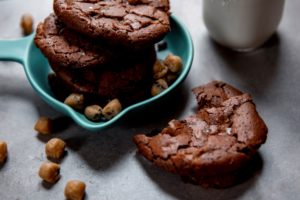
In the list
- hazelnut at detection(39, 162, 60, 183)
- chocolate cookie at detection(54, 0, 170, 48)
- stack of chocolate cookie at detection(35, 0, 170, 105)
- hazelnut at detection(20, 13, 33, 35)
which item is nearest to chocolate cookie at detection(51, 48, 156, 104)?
stack of chocolate cookie at detection(35, 0, 170, 105)

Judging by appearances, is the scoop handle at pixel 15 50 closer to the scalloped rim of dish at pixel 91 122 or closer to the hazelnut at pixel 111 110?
the scalloped rim of dish at pixel 91 122

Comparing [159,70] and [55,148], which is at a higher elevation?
[159,70]

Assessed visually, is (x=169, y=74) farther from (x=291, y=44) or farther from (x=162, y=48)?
(x=291, y=44)

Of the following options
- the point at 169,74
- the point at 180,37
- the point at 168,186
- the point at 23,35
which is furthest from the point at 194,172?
the point at 23,35

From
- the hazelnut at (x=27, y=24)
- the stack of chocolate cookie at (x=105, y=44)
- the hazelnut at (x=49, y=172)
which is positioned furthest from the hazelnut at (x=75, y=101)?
the hazelnut at (x=27, y=24)

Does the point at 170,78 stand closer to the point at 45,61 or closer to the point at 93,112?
the point at 93,112

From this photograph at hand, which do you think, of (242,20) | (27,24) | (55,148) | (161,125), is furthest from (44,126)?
(242,20)
